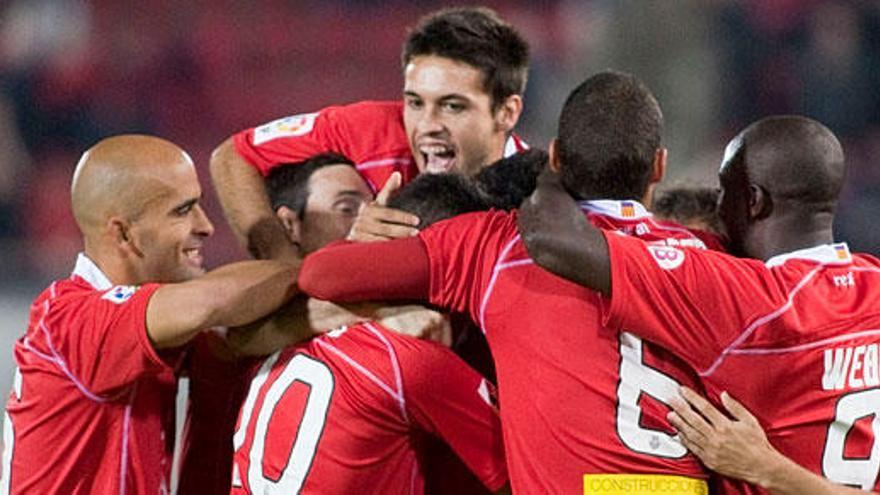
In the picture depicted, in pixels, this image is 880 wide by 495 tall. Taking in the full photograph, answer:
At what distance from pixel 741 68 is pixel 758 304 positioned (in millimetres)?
5656

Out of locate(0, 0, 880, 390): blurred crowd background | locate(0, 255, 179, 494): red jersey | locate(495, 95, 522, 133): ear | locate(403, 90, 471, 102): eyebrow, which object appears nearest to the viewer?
locate(0, 255, 179, 494): red jersey

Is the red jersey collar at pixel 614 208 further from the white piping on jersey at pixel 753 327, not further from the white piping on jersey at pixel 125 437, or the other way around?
the white piping on jersey at pixel 125 437

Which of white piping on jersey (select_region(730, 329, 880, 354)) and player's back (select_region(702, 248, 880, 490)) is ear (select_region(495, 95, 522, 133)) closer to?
player's back (select_region(702, 248, 880, 490))

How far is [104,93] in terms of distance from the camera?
9266 mm

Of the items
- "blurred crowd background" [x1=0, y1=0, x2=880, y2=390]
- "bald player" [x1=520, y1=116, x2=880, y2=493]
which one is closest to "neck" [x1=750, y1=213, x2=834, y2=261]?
"bald player" [x1=520, y1=116, x2=880, y2=493]

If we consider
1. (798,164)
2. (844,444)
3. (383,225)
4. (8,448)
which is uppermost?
(798,164)

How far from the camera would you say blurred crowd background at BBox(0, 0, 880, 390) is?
8422 millimetres

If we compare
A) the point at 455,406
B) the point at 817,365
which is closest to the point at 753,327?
the point at 817,365

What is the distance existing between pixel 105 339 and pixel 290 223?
85cm

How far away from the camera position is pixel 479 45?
465 cm

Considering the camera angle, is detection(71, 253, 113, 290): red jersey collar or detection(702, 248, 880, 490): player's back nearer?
detection(702, 248, 880, 490): player's back

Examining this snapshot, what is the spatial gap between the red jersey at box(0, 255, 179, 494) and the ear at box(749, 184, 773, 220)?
4.48ft

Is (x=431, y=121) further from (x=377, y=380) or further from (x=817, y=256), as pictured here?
(x=817, y=256)

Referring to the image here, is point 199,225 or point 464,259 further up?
point 464,259
